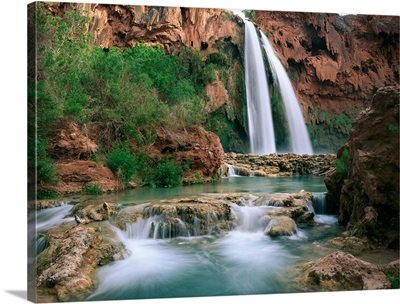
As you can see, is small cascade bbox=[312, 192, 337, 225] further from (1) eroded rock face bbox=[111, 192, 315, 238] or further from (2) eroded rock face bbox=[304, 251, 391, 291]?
(2) eroded rock face bbox=[304, 251, 391, 291]


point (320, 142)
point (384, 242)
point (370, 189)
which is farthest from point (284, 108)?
point (384, 242)

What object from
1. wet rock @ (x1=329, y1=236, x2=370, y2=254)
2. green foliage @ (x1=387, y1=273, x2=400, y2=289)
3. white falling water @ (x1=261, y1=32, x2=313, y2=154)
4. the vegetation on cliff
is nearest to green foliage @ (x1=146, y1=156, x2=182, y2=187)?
the vegetation on cliff

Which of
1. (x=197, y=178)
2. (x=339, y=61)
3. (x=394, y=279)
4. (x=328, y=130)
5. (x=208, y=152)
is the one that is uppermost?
(x=339, y=61)

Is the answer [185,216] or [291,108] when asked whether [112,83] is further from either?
[291,108]

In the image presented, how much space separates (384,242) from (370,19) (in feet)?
10.1

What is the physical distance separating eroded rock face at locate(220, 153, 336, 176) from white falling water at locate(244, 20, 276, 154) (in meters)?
0.15

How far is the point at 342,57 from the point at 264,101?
131cm

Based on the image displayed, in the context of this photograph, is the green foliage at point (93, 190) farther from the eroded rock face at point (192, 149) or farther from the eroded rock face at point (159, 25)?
the eroded rock face at point (159, 25)

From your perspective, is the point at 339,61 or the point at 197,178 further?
the point at 339,61

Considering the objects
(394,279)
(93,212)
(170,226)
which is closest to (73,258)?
(93,212)

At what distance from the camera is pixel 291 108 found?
10352 mm

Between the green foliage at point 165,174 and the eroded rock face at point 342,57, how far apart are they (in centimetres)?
212

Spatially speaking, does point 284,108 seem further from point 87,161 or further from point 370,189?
point 87,161

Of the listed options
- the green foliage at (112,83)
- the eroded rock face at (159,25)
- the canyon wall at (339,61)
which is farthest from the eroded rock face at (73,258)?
the canyon wall at (339,61)
